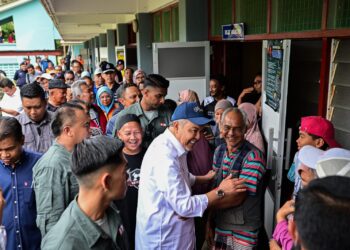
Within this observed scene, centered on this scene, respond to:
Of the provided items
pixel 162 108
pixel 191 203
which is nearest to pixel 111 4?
pixel 162 108

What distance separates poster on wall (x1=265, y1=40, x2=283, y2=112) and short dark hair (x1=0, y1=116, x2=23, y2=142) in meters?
2.57

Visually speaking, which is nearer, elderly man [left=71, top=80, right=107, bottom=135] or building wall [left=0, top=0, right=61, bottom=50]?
elderly man [left=71, top=80, right=107, bottom=135]

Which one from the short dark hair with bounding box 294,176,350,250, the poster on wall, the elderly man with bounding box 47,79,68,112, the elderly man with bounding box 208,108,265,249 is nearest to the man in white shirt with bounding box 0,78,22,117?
the elderly man with bounding box 47,79,68,112

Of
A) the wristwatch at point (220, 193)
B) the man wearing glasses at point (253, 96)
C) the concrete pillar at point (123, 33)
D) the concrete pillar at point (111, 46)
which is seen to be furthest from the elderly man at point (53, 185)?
the concrete pillar at point (111, 46)

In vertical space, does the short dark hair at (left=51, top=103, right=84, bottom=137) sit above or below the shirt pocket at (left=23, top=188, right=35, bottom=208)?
above

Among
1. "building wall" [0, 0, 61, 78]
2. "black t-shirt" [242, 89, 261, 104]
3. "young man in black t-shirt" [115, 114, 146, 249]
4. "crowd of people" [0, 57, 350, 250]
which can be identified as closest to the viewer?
"crowd of people" [0, 57, 350, 250]

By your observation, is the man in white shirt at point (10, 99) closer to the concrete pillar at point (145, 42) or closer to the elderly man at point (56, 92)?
the elderly man at point (56, 92)

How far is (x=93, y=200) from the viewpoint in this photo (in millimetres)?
1554

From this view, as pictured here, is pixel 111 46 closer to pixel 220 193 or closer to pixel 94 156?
pixel 220 193

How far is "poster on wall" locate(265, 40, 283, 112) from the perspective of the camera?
3723mm

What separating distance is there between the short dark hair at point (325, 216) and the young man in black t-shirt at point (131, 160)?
1742 millimetres

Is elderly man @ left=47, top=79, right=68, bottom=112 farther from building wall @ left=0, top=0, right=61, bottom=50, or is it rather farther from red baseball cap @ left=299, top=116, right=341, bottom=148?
building wall @ left=0, top=0, right=61, bottom=50

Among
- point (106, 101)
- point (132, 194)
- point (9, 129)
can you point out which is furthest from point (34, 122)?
point (106, 101)

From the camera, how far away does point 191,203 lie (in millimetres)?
2148
